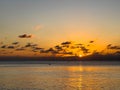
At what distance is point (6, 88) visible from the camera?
4122 cm

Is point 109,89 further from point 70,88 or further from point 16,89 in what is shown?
point 16,89

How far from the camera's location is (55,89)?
1615 inches

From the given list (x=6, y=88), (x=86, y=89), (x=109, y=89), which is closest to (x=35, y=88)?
(x=6, y=88)

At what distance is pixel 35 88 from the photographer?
1650 inches

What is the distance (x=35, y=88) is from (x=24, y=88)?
1.58m

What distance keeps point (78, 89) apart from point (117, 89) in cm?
553

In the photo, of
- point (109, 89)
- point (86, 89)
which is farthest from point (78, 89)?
point (109, 89)

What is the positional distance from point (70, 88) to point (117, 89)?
22.4ft

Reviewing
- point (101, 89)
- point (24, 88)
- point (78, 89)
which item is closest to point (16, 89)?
point (24, 88)

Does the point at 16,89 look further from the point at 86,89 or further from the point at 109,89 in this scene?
the point at 109,89

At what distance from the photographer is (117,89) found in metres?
41.2

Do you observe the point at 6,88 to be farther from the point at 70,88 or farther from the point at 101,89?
the point at 101,89

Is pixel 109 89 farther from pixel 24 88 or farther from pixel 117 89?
pixel 24 88

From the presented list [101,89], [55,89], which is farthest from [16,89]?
[101,89]
